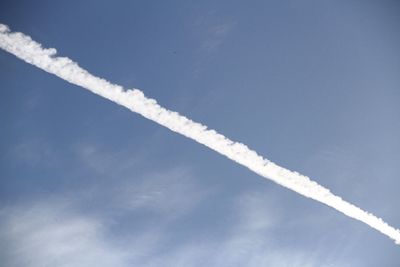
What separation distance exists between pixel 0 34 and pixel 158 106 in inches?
374

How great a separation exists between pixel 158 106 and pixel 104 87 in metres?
3.52

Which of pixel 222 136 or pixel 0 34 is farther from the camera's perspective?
pixel 222 136

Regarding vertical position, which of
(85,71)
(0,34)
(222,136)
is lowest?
(0,34)

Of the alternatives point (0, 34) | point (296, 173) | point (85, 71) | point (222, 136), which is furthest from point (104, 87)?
point (296, 173)

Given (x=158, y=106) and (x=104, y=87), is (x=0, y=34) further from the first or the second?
(x=158, y=106)

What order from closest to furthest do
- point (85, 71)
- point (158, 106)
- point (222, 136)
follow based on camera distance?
point (85, 71) < point (158, 106) < point (222, 136)

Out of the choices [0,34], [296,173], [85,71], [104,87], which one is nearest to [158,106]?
[104,87]

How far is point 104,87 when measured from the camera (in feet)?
69.2

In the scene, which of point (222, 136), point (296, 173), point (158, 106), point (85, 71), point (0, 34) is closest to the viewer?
point (0, 34)

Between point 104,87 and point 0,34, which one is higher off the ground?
point 104,87

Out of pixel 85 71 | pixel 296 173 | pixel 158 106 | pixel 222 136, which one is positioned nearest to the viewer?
pixel 85 71

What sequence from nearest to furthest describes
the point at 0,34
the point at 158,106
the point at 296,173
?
the point at 0,34 → the point at 158,106 → the point at 296,173

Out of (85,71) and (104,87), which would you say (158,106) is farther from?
(85,71)

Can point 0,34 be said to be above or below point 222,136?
below
